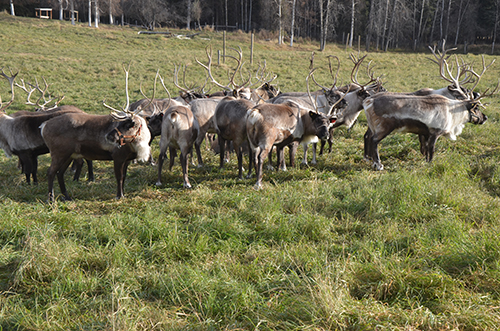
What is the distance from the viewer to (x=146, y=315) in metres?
3.29

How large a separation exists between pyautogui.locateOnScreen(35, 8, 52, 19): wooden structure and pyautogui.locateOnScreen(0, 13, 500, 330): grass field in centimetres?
5174

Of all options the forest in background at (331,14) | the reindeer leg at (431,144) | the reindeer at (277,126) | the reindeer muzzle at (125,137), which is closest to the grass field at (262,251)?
the reindeer leg at (431,144)

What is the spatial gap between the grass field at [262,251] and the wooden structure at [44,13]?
51.7 m

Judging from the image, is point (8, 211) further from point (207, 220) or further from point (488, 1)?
point (488, 1)

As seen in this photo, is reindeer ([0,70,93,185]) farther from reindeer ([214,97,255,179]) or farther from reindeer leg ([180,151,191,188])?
reindeer ([214,97,255,179])

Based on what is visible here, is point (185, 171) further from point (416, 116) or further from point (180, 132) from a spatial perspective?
point (416, 116)

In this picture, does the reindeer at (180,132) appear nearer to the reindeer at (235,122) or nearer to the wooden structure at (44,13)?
the reindeer at (235,122)

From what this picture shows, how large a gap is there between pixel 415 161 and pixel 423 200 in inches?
125

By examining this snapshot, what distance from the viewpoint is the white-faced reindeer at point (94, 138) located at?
248 inches

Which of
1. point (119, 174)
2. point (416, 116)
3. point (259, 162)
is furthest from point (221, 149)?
point (416, 116)

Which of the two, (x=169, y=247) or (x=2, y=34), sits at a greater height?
(x=2, y=34)

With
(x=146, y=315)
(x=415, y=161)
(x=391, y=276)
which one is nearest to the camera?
(x=146, y=315)

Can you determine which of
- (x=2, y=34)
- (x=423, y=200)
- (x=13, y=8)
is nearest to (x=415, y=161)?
(x=423, y=200)

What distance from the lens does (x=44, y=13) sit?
54.0m
